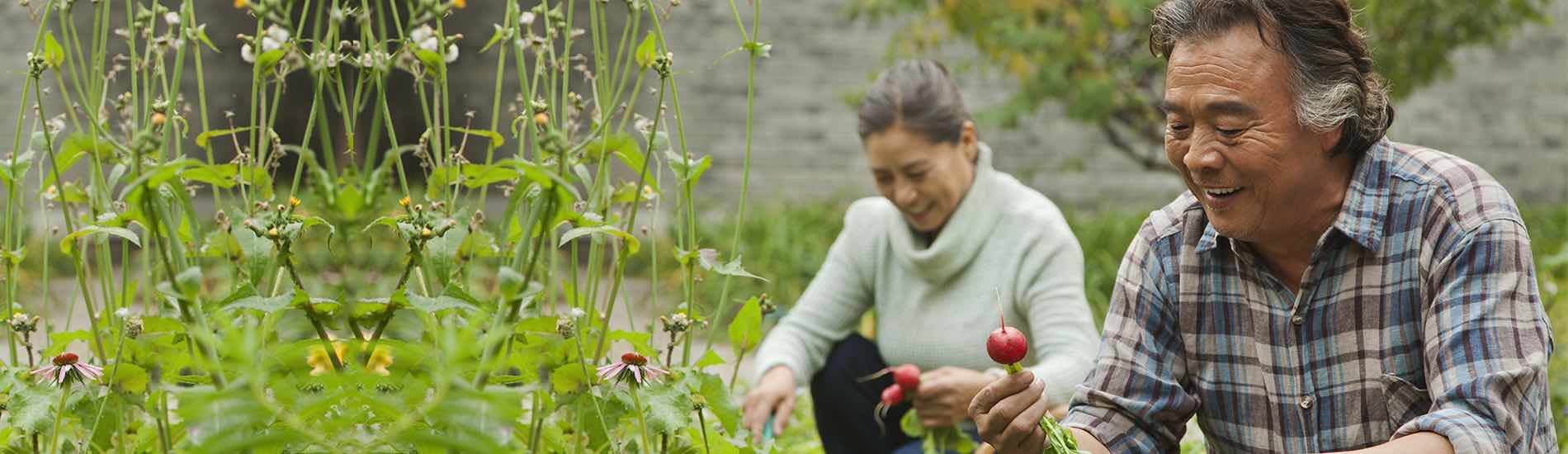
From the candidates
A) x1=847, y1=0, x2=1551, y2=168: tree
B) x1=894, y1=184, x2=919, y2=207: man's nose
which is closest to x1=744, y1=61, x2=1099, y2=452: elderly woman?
x1=894, y1=184, x2=919, y2=207: man's nose

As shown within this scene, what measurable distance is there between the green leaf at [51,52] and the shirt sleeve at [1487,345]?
1729 millimetres

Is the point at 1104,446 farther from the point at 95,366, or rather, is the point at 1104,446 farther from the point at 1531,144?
the point at 1531,144

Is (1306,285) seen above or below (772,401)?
above

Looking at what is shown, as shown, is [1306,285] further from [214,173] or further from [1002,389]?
[214,173]

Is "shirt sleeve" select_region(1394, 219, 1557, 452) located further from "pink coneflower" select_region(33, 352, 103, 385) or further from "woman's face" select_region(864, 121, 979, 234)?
"pink coneflower" select_region(33, 352, 103, 385)

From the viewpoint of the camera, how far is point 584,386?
6.03 ft

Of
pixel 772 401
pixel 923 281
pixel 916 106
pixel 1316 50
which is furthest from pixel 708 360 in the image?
pixel 923 281

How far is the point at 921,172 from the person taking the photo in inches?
123

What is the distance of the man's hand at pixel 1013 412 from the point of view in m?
1.78

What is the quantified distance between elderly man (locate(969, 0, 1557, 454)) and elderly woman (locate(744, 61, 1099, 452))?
754mm

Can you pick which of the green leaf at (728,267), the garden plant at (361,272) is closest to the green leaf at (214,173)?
the garden plant at (361,272)

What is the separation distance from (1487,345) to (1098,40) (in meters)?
5.57

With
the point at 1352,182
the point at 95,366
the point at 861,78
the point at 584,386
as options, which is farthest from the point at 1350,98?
the point at 861,78

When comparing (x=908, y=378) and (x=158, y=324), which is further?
(x=908, y=378)
